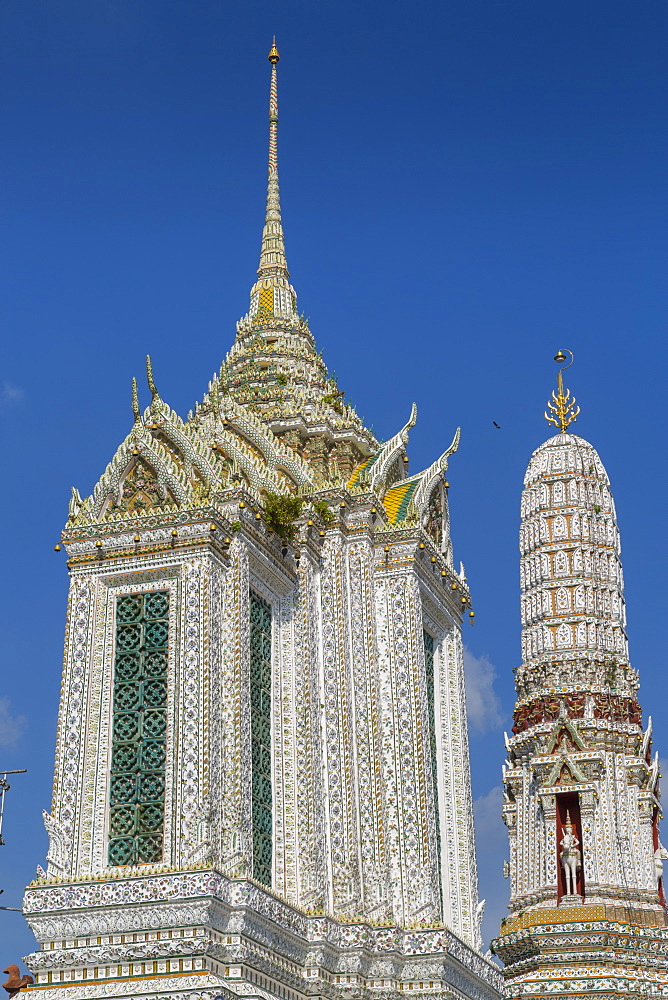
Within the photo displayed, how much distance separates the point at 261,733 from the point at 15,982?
190 inches

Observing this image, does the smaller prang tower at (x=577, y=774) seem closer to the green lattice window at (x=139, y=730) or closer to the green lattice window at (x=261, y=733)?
the green lattice window at (x=261, y=733)

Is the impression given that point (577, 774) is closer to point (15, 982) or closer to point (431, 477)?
point (431, 477)

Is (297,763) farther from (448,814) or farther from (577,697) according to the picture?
(577,697)

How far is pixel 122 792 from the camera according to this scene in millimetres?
20391

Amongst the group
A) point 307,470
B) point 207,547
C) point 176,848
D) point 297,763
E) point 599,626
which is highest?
point 599,626

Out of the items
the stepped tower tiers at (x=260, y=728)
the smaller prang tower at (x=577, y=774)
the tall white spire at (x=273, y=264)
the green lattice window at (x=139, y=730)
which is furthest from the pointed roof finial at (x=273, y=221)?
the smaller prang tower at (x=577, y=774)

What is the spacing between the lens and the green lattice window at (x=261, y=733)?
70.6 feet

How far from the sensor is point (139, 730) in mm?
20641

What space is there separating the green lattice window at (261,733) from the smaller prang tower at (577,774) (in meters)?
16.0

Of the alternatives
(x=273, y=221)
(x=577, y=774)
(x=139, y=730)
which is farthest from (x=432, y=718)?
(x=577, y=774)

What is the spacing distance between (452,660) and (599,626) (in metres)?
15.1

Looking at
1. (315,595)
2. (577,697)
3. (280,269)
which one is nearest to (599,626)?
(577,697)

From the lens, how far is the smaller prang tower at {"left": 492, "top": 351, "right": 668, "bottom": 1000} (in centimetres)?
3591

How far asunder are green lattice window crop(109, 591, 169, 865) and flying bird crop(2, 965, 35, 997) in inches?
67.3
